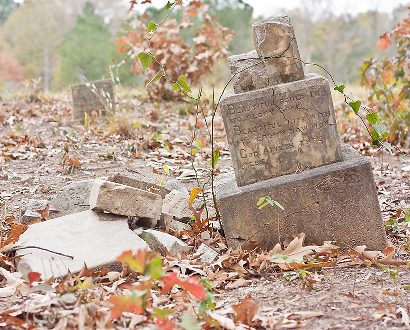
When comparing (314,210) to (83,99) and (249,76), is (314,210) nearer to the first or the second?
(249,76)

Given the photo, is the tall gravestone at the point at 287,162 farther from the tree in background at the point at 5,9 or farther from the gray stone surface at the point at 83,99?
the tree in background at the point at 5,9

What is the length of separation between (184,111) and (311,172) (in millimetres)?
6204

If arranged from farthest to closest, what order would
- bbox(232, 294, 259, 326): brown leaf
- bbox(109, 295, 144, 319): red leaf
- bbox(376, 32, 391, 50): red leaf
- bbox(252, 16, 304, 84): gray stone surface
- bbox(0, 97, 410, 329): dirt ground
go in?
bbox(376, 32, 391, 50): red leaf < bbox(252, 16, 304, 84): gray stone surface < bbox(0, 97, 410, 329): dirt ground < bbox(232, 294, 259, 326): brown leaf < bbox(109, 295, 144, 319): red leaf

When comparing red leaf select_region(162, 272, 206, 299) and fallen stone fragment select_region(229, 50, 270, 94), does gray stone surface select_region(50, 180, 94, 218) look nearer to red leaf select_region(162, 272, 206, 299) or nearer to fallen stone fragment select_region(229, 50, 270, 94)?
fallen stone fragment select_region(229, 50, 270, 94)

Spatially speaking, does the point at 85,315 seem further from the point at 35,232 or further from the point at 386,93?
the point at 386,93

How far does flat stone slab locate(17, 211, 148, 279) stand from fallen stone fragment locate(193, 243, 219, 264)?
34 centimetres

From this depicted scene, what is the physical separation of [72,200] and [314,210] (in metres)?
1.86

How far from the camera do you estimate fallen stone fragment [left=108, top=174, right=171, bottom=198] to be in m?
4.54

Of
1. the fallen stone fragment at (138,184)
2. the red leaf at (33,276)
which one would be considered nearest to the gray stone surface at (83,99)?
the fallen stone fragment at (138,184)

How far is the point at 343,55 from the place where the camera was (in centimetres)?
3538

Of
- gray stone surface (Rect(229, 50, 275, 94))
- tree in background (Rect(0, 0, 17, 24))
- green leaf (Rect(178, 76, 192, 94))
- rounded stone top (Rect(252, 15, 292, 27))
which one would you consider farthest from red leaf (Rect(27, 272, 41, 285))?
tree in background (Rect(0, 0, 17, 24))

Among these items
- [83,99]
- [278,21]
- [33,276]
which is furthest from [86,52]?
[33,276]

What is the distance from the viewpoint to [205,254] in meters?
3.82

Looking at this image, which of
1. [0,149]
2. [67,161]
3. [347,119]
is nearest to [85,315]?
[67,161]
